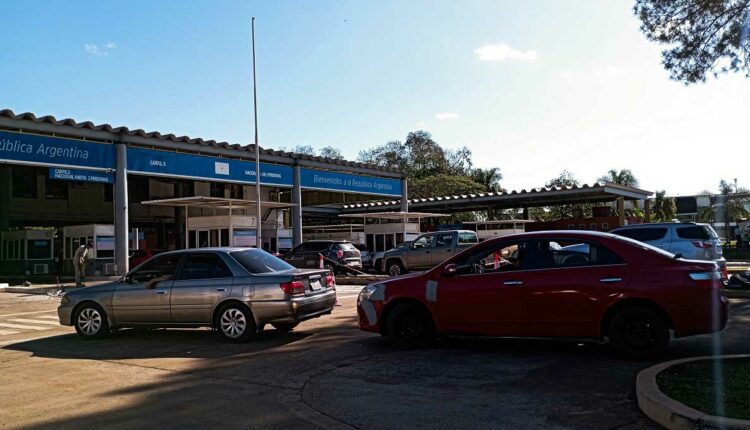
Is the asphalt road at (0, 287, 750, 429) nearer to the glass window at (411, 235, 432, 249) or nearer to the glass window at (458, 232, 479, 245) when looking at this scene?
the glass window at (458, 232, 479, 245)

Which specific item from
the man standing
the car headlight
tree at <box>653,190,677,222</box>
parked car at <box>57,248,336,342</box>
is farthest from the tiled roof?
tree at <box>653,190,677,222</box>

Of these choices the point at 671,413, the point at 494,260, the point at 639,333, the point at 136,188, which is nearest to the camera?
the point at 671,413

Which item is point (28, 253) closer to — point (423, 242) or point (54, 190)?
point (54, 190)

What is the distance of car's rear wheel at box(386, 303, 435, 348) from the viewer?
28.7 feet

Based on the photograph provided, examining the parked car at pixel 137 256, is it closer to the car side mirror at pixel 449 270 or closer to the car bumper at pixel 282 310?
the car bumper at pixel 282 310

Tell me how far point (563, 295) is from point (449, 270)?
158 centimetres

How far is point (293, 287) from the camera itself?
9844 mm

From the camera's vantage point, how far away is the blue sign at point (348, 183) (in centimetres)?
3341

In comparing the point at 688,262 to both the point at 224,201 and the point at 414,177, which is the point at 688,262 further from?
the point at 414,177

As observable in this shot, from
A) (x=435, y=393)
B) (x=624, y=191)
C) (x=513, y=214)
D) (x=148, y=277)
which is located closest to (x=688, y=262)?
(x=435, y=393)

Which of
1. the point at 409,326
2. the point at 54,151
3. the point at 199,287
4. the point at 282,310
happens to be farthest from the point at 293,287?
the point at 54,151

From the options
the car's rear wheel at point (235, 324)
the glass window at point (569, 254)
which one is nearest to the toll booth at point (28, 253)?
the car's rear wheel at point (235, 324)

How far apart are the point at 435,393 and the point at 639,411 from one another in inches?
76.4

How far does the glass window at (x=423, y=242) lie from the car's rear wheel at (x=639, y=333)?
1654cm
